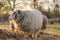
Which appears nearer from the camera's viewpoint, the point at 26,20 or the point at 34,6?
the point at 26,20

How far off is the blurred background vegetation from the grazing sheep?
485 centimetres

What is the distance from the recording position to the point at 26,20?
5965 mm

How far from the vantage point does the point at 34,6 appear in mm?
11875

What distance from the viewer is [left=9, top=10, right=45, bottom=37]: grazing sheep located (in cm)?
586

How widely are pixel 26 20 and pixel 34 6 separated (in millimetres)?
5980

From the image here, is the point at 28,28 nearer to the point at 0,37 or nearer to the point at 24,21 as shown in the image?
the point at 24,21

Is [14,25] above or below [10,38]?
above

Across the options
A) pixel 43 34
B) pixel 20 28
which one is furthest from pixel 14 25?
pixel 43 34

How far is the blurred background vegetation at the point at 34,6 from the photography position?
37.4ft

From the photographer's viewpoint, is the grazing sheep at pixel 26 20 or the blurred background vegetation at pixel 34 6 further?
the blurred background vegetation at pixel 34 6

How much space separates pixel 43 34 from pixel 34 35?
70 centimetres

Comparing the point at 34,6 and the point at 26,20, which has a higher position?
the point at 26,20

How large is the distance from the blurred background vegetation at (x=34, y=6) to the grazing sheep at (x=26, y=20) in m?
4.85

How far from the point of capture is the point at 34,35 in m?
6.48
